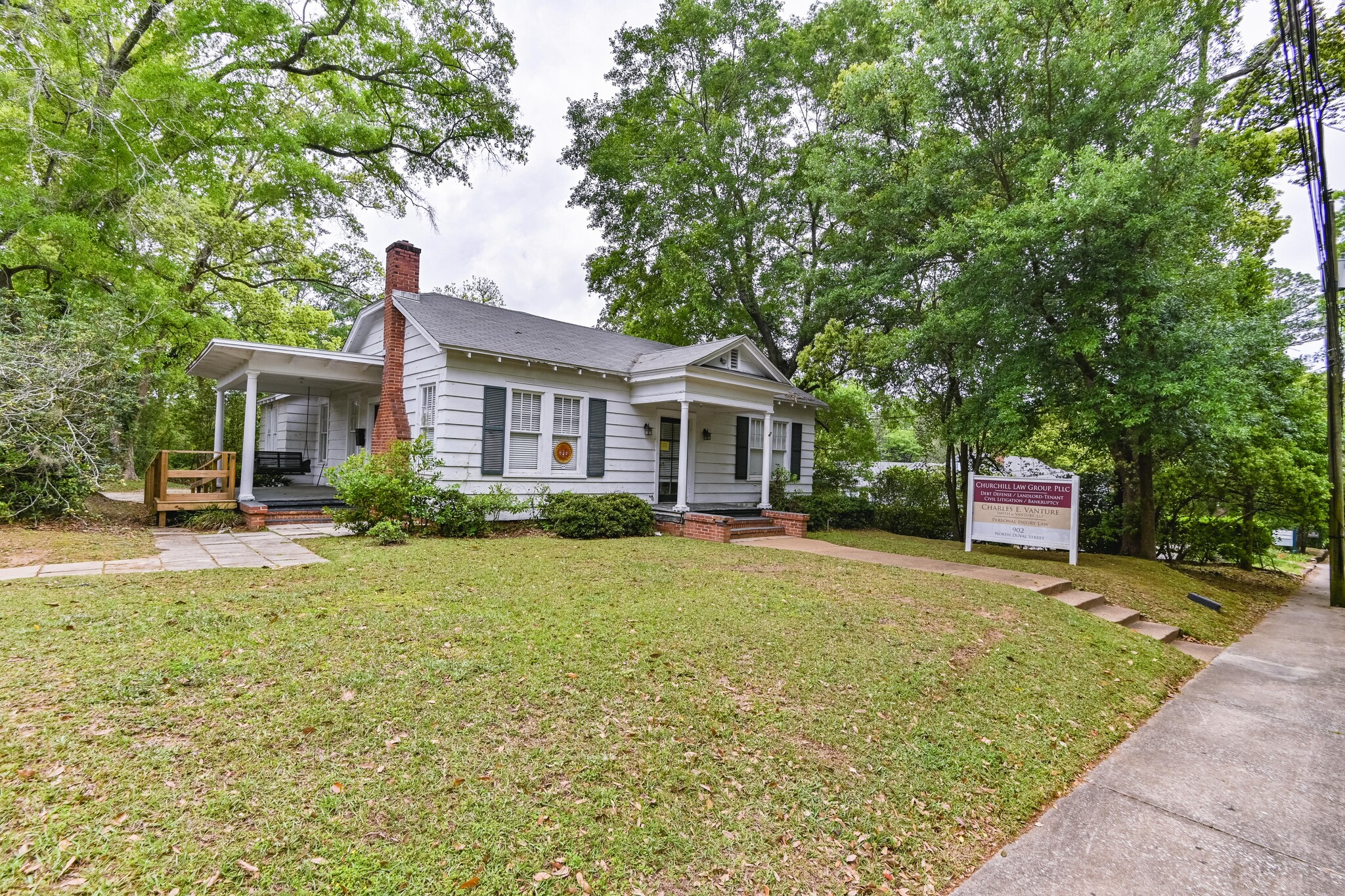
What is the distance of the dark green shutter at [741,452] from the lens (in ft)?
50.8

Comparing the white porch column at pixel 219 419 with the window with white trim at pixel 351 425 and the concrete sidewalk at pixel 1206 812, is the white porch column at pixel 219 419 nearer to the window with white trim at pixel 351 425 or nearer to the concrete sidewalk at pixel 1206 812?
the window with white trim at pixel 351 425

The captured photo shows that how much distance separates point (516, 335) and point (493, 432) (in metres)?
2.44

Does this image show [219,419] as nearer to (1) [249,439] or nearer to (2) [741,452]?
(1) [249,439]

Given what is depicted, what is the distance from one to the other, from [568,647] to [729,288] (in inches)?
664

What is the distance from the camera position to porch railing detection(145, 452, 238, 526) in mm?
9602

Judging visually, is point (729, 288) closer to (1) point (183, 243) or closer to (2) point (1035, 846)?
(1) point (183, 243)

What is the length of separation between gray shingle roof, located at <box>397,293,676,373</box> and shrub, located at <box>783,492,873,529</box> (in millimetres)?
5418

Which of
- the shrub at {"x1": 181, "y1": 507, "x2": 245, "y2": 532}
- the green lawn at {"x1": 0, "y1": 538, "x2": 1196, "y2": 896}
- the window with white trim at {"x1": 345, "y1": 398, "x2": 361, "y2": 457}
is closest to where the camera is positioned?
the green lawn at {"x1": 0, "y1": 538, "x2": 1196, "y2": 896}

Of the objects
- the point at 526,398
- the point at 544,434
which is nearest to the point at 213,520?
the point at 526,398

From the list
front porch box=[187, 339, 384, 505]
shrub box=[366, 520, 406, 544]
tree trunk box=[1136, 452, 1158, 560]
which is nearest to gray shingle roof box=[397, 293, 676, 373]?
front porch box=[187, 339, 384, 505]

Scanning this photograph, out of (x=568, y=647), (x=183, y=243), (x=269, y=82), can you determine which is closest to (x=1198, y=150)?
(x=568, y=647)

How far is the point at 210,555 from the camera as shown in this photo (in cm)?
736

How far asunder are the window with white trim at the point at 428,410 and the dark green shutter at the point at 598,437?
315 centimetres

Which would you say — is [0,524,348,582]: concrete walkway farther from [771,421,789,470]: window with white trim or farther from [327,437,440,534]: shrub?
[771,421,789,470]: window with white trim
